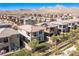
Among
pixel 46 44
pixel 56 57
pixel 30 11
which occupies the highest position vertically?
pixel 30 11

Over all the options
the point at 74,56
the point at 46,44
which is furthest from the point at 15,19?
the point at 74,56

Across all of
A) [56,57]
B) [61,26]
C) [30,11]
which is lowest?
[56,57]

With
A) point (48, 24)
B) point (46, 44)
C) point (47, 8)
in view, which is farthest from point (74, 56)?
point (47, 8)

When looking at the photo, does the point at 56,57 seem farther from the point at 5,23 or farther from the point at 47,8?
the point at 5,23

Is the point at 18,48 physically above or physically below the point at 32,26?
below

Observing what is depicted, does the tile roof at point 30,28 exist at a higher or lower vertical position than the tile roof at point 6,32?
higher

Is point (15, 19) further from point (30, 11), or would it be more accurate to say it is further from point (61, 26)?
point (61, 26)

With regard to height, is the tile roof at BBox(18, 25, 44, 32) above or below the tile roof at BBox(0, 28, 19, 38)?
above

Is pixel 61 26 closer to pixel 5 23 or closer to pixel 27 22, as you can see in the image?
pixel 27 22

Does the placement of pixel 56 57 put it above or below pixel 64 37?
below
